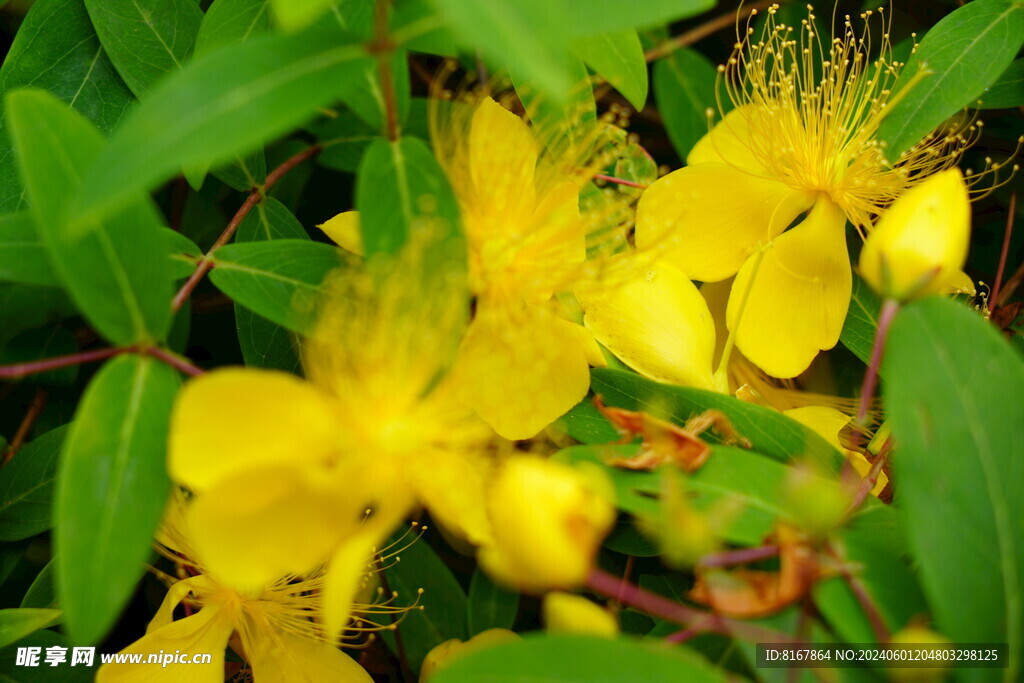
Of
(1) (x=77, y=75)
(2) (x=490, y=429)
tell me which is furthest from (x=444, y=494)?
(1) (x=77, y=75)

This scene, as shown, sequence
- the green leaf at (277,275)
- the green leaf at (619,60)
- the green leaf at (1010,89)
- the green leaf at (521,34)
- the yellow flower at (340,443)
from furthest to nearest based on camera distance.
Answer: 1. the green leaf at (1010,89)
2. the green leaf at (619,60)
3. the green leaf at (277,275)
4. the yellow flower at (340,443)
5. the green leaf at (521,34)

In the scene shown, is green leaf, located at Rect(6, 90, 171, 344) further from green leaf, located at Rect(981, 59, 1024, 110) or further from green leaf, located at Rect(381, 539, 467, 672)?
green leaf, located at Rect(981, 59, 1024, 110)

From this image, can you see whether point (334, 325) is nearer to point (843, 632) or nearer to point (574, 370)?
point (574, 370)

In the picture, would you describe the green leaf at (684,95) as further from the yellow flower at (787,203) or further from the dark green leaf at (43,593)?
the dark green leaf at (43,593)

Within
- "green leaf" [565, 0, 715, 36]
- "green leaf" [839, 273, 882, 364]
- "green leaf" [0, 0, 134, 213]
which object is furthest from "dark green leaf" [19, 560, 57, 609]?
"green leaf" [839, 273, 882, 364]

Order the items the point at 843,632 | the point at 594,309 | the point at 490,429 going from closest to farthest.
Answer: the point at 843,632 < the point at 490,429 < the point at 594,309

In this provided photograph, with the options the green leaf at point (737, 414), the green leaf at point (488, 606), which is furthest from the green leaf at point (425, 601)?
the green leaf at point (737, 414)

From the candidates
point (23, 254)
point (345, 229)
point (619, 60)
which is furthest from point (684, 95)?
point (23, 254)
